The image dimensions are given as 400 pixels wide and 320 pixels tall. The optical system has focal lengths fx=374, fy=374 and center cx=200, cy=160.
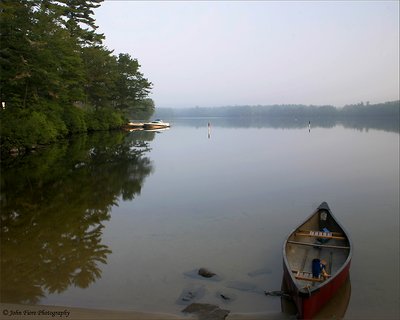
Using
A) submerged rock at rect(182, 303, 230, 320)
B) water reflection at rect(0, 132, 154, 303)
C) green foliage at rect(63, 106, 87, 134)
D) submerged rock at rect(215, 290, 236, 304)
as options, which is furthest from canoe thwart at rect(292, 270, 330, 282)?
green foliage at rect(63, 106, 87, 134)

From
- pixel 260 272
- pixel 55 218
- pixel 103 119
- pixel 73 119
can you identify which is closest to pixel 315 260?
pixel 260 272

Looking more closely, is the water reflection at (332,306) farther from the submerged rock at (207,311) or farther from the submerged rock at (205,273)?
the submerged rock at (205,273)

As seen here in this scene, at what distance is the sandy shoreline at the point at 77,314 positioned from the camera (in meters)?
6.66

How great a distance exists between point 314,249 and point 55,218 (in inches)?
351

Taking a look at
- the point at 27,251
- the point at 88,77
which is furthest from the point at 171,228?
the point at 88,77

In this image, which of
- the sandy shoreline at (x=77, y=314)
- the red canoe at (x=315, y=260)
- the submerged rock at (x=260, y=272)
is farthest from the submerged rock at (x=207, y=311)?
the submerged rock at (x=260, y=272)

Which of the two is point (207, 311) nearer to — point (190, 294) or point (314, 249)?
point (190, 294)

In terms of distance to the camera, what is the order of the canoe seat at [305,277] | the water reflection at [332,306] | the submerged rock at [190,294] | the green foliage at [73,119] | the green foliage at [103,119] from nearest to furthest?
the water reflection at [332,306]
the canoe seat at [305,277]
the submerged rock at [190,294]
the green foliage at [73,119]
the green foliage at [103,119]

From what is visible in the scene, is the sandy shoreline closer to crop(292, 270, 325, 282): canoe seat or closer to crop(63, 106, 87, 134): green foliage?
crop(292, 270, 325, 282): canoe seat

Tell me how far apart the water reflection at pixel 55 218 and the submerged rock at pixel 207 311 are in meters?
2.61

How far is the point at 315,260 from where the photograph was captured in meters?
7.74

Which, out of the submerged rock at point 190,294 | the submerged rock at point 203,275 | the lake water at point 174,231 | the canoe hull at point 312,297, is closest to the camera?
the canoe hull at point 312,297

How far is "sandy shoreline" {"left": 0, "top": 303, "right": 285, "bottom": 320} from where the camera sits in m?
6.66

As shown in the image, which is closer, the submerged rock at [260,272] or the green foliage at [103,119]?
the submerged rock at [260,272]
